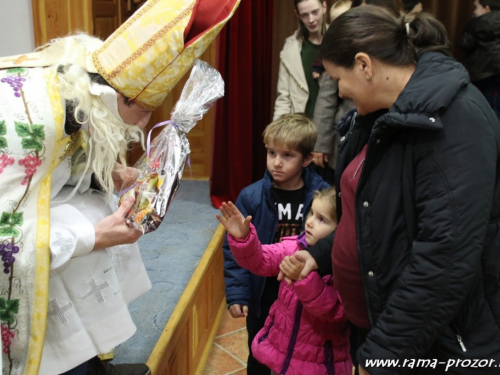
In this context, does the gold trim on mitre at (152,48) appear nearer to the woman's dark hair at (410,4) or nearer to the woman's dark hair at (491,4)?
the woman's dark hair at (410,4)

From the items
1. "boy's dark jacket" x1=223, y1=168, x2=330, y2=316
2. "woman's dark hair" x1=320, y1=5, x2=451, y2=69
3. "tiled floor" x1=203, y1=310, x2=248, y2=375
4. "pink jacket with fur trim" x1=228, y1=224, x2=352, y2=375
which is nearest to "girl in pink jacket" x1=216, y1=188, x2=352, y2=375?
"pink jacket with fur trim" x1=228, y1=224, x2=352, y2=375

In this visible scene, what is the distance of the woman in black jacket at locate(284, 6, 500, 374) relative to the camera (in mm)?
1025

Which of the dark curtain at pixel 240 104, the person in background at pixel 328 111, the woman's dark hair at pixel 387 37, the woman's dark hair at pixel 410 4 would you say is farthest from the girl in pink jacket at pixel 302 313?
the woman's dark hair at pixel 410 4

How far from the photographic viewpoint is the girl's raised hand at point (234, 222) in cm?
151

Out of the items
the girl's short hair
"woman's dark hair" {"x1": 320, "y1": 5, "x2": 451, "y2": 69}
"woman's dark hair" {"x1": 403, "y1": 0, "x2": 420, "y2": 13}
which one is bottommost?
the girl's short hair

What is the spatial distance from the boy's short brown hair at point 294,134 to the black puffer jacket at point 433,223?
0.76 metres

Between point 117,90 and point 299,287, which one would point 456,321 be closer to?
point 299,287

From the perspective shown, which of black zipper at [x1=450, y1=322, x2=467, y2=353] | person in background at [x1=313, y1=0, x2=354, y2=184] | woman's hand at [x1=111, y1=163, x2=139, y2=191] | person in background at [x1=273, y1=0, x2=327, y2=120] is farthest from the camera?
person in background at [x1=273, y1=0, x2=327, y2=120]

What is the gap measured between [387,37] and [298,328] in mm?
859

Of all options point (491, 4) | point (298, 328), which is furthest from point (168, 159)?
A: point (491, 4)

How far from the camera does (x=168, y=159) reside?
50.2 inches

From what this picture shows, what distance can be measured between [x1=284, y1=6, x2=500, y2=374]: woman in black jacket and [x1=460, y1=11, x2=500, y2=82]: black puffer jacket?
2.53 m

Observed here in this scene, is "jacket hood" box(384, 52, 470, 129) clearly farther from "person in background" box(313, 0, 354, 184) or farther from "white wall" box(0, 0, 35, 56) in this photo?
"person in background" box(313, 0, 354, 184)

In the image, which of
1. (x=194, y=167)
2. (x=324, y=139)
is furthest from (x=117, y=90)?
(x=194, y=167)
